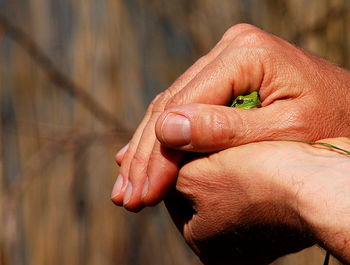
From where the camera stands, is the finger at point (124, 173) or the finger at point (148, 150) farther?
the finger at point (124, 173)

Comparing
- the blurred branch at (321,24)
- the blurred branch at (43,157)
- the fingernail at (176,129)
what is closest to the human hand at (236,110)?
the fingernail at (176,129)

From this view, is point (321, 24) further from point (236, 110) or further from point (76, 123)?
point (236, 110)

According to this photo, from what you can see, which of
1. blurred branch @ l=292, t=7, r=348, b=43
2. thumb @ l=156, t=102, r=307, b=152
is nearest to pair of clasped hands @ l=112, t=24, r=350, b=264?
thumb @ l=156, t=102, r=307, b=152

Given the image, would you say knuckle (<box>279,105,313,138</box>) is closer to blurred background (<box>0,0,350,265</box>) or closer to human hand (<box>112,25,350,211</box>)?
human hand (<box>112,25,350,211</box>)

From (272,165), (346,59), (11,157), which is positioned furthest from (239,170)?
(346,59)

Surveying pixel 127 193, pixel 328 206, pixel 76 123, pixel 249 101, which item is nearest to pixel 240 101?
pixel 249 101

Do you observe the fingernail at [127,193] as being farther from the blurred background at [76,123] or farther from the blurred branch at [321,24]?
the blurred branch at [321,24]

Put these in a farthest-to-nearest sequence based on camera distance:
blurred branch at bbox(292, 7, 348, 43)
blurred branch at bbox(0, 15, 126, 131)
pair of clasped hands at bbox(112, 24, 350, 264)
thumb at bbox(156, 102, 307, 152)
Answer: blurred branch at bbox(292, 7, 348, 43) → blurred branch at bbox(0, 15, 126, 131) → thumb at bbox(156, 102, 307, 152) → pair of clasped hands at bbox(112, 24, 350, 264)
